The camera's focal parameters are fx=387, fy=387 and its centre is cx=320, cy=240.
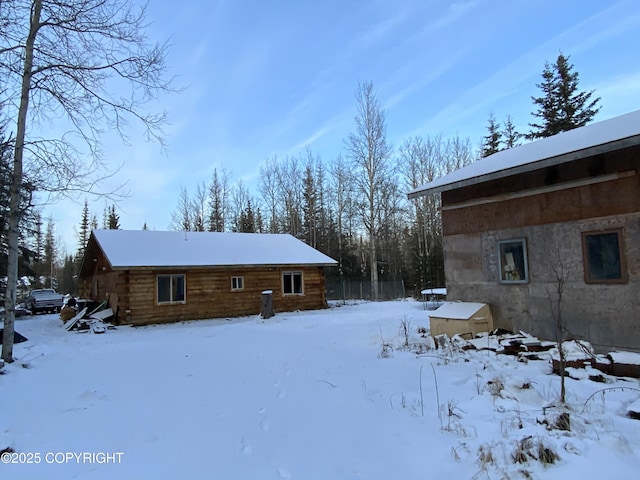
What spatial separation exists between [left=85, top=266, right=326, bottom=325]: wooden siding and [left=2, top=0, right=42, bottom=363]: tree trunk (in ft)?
24.2

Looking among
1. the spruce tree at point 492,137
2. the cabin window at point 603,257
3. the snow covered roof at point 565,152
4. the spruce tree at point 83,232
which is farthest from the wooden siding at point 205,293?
the spruce tree at point 83,232

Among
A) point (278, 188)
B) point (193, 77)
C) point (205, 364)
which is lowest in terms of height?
point (205, 364)

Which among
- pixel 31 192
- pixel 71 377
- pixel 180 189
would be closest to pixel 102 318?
pixel 31 192

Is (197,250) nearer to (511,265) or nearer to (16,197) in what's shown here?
(16,197)

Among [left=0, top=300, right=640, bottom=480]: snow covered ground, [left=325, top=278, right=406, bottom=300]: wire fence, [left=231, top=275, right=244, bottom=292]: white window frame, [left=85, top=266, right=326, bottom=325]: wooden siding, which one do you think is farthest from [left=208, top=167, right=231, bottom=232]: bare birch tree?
[left=0, top=300, right=640, bottom=480]: snow covered ground

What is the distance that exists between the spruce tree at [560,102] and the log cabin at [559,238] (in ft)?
75.8

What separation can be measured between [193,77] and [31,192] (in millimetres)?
4685

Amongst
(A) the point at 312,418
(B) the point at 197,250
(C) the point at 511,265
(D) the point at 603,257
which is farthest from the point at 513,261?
(B) the point at 197,250

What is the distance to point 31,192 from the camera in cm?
909

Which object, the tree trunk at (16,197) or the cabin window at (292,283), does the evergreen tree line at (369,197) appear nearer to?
the cabin window at (292,283)

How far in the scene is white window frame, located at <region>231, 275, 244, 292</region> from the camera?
18.4 metres

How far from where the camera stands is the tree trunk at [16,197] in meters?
8.35

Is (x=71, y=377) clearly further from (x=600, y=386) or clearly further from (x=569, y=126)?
(x=569, y=126)

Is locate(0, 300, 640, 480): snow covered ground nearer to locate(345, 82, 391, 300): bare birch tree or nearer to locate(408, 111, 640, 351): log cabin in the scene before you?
locate(408, 111, 640, 351): log cabin
